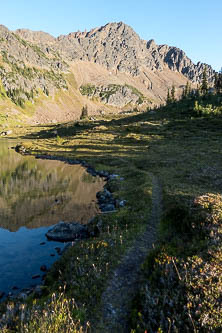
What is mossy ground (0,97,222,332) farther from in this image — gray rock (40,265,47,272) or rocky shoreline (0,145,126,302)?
gray rock (40,265,47,272)

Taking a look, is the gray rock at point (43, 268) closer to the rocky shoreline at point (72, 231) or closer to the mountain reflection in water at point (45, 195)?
the rocky shoreline at point (72, 231)

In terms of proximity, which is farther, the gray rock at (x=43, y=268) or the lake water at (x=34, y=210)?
the lake water at (x=34, y=210)

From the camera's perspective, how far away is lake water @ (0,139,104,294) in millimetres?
19438

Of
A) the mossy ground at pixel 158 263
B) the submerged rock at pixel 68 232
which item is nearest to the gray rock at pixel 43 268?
the mossy ground at pixel 158 263

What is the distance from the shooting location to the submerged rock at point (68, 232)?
23.8 metres

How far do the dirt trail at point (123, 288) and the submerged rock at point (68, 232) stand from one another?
772 cm

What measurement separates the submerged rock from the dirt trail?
304 inches

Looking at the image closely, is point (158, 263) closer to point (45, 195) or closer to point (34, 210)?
point (34, 210)

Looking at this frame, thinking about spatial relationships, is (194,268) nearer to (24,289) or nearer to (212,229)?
(212,229)

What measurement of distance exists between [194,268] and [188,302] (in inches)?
79.2

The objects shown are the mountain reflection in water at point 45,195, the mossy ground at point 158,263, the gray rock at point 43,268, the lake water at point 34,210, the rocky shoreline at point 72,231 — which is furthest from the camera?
the mountain reflection in water at point 45,195

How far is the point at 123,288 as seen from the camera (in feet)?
41.2

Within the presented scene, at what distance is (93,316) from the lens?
10.7 metres

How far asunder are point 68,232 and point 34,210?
1086cm
